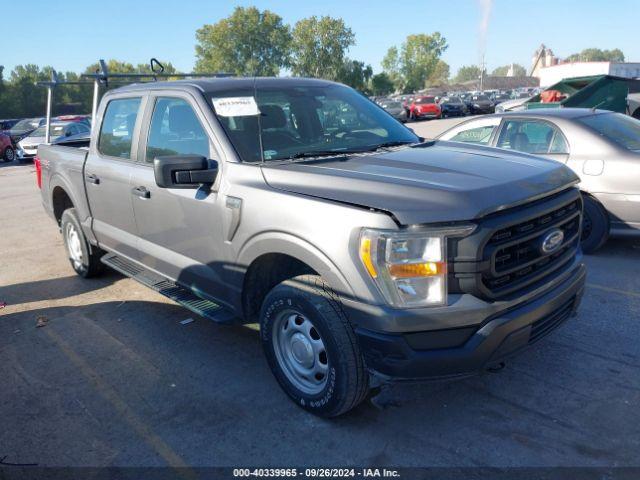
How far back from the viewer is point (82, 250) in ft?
18.6

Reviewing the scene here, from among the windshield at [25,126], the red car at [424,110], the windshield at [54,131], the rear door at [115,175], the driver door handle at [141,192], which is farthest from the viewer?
the red car at [424,110]

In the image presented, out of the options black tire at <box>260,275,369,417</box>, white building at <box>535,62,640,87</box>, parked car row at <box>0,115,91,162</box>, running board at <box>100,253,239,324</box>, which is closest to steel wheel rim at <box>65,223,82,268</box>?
running board at <box>100,253,239,324</box>

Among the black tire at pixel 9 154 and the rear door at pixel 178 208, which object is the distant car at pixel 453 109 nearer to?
the black tire at pixel 9 154

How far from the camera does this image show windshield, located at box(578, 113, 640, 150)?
5.80m

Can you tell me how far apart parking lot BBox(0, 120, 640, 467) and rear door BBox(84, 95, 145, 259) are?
79 centimetres

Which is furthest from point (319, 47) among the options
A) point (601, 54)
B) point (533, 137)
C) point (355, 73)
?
point (601, 54)

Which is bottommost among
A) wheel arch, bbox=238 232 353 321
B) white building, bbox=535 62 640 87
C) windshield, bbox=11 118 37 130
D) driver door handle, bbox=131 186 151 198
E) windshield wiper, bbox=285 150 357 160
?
wheel arch, bbox=238 232 353 321

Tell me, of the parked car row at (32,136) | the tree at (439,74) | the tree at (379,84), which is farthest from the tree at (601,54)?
the parked car row at (32,136)

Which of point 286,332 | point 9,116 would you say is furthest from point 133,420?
point 9,116

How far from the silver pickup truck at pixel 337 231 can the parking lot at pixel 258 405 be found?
0.29m

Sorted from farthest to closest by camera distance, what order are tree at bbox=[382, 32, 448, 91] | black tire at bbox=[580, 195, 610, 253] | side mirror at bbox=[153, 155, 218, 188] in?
tree at bbox=[382, 32, 448, 91] < black tire at bbox=[580, 195, 610, 253] < side mirror at bbox=[153, 155, 218, 188]

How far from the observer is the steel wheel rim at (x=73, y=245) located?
582cm

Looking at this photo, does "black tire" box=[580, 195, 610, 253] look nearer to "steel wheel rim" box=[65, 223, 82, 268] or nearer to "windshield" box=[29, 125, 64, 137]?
"steel wheel rim" box=[65, 223, 82, 268]

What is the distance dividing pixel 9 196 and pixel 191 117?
1092cm
